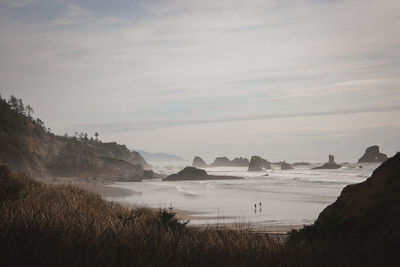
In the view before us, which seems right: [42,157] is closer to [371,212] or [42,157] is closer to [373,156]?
[371,212]

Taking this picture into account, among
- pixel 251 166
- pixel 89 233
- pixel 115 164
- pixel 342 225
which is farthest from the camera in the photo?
A: pixel 251 166

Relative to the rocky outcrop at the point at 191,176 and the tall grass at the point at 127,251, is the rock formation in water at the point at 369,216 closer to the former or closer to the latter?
the tall grass at the point at 127,251

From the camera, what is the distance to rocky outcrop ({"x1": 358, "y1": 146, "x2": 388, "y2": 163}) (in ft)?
404

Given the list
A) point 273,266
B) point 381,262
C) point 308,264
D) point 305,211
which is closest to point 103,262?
point 273,266

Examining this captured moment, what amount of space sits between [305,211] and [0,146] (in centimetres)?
4810

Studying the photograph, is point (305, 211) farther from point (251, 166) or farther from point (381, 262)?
point (251, 166)

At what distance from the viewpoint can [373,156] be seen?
124 meters

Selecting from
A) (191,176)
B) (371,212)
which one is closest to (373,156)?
(191,176)

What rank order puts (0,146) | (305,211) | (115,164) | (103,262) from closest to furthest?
1. (103,262)
2. (305,211)
3. (0,146)
4. (115,164)

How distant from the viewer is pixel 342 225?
9719 mm

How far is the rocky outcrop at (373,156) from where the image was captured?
123 metres

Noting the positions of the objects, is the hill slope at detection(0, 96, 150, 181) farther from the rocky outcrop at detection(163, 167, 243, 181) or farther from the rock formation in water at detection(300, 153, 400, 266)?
the rock formation in water at detection(300, 153, 400, 266)

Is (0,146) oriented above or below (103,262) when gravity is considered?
above

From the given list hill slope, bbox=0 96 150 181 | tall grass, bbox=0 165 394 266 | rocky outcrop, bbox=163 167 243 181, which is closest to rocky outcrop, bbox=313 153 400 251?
tall grass, bbox=0 165 394 266
